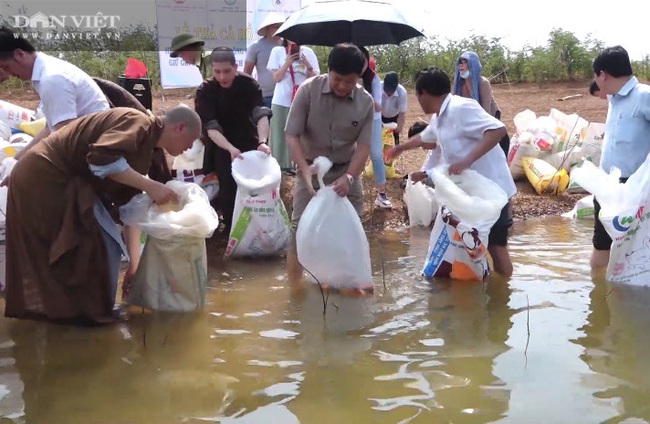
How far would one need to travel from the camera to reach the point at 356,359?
11.1ft

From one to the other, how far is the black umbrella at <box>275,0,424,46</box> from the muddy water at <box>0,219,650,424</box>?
239 cm

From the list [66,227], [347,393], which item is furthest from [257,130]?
[347,393]

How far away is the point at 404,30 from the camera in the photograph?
6.28 meters

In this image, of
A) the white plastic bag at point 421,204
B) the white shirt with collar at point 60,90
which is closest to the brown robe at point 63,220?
the white shirt with collar at point 60,90

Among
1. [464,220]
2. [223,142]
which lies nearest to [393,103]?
[223,142]

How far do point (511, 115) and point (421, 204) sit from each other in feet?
17.0

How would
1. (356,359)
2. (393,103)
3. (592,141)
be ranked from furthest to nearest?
(393,103)
(592,141)
(356,359)

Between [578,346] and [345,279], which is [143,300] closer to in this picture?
[345,279]

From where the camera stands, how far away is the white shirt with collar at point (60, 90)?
153 inches

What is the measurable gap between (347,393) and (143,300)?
149cm

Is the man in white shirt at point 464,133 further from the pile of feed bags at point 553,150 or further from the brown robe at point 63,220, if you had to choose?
the pile of feed bags at point 553,150

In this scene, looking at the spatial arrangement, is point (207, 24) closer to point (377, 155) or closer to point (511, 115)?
point (377, 155)

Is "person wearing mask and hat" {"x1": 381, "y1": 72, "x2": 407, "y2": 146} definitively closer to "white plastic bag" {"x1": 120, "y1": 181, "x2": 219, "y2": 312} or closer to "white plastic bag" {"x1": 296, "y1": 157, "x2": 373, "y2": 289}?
"white plastic bag" {"x1": 296, "y1": 157, "x2": 373, "y2": 289}

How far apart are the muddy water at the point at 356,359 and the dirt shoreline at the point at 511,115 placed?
6.44ft
